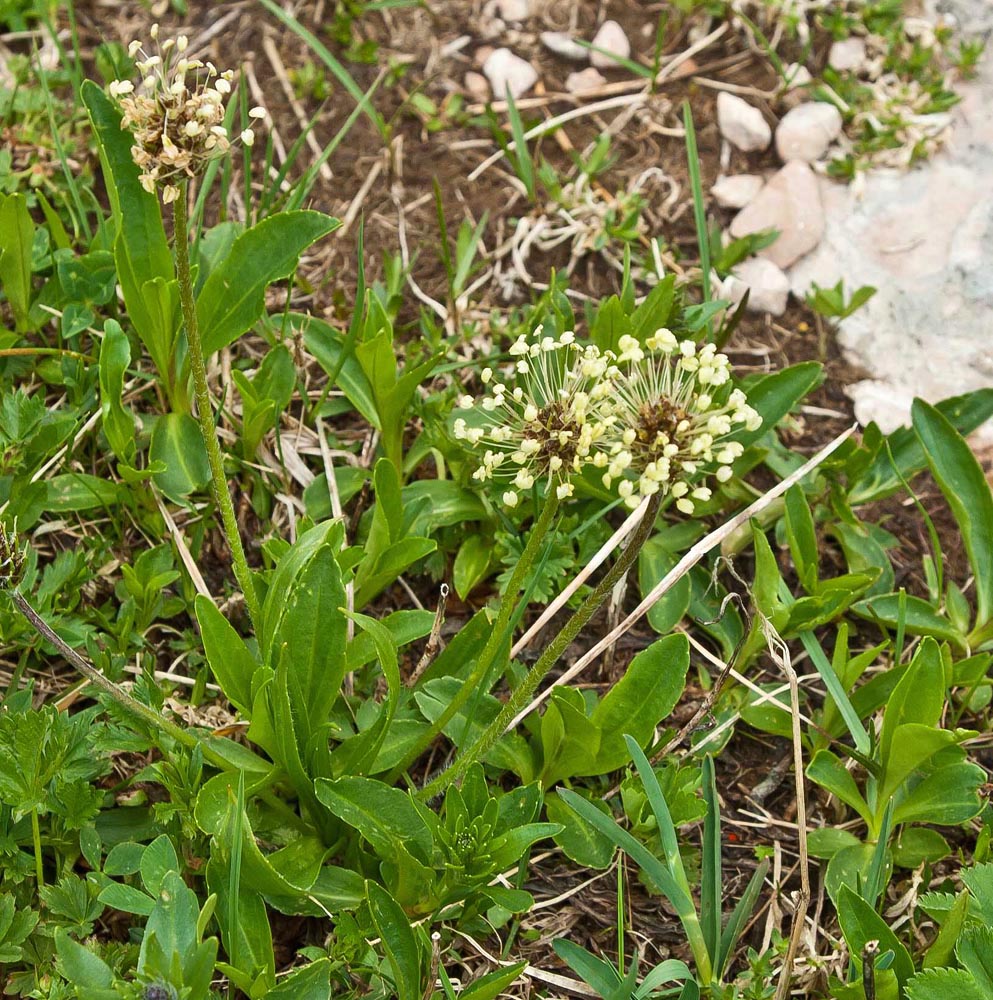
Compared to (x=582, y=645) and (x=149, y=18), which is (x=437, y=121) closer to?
(x=149, y=18)

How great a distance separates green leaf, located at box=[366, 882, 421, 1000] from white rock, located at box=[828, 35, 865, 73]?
361 centimetres

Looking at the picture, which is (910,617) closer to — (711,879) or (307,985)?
(711,879)

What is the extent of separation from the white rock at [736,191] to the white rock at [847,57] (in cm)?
68

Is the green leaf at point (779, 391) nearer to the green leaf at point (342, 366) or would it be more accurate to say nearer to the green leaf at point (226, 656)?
the green leaf at point (342, 366)

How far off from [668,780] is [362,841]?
73 centimetres

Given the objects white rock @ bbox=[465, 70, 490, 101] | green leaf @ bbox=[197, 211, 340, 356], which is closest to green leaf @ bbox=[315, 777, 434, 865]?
green leaf @ bbox=[197, 211, 340, 356]

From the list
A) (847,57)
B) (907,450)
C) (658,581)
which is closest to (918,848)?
(658,581)

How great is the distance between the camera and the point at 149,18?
4.27 m

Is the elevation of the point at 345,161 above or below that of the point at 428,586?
above

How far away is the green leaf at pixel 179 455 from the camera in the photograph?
3.06 metres

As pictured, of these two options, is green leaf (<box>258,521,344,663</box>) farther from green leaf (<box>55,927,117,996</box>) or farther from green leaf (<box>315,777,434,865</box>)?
green leaf (<box>55,927,117,996</box>)

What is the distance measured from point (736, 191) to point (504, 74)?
1005mm

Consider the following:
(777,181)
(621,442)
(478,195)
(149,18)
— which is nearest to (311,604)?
(621,442)

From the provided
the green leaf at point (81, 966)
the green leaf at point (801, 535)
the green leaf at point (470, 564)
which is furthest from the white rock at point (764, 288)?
the green leaf at point (81, 966)
